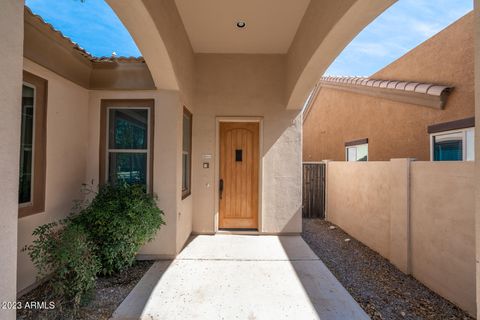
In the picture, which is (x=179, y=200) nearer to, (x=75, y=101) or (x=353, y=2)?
(x=75, y=101)

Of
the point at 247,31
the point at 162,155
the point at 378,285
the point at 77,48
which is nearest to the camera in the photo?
the point at 378,285

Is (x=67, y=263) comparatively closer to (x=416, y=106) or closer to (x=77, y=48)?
(x=77, y=48)

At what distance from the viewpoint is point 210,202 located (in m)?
5.07

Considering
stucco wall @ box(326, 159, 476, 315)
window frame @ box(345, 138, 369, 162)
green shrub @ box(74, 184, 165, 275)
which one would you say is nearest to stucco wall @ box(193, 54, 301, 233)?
stucco wall @ box(326, 159, 476, 315)

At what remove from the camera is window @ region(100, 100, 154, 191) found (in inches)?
153

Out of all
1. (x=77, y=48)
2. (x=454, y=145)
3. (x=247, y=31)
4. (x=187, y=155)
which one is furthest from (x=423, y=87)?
(x=77, y=48)

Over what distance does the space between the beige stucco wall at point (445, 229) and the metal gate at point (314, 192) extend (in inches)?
130

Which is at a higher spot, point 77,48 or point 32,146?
point 77,48

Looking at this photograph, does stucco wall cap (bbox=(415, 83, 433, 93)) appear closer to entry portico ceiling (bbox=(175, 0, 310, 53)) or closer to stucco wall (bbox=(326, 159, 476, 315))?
stucco wall (bbox=(326, 159, 476, 315))

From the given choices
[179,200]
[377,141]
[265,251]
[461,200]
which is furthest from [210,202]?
[377,141]

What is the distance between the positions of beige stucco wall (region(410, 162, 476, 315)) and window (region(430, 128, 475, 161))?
76.3 inches

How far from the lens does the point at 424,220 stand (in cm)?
326

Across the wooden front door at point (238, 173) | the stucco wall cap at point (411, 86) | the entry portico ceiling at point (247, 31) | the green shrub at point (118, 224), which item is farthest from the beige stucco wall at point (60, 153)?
the stucco wall cap at point (411, 86)

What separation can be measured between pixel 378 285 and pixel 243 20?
4.63 m
